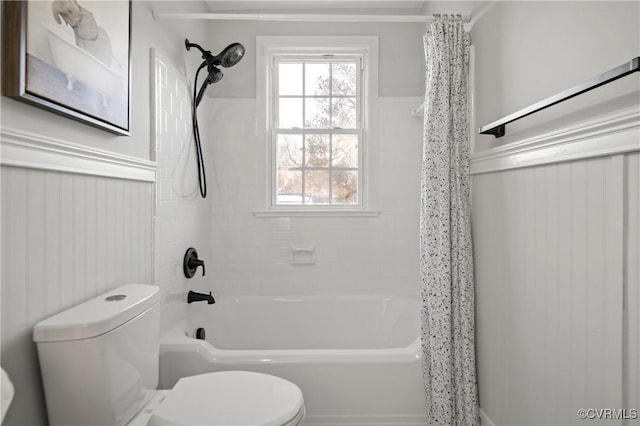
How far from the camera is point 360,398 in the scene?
1885 millimetres

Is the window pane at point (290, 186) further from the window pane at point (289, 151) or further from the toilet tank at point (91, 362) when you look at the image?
the toilet tank at point (91, 362)

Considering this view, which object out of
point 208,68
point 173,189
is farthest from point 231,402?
point 208,68

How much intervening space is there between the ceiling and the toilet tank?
94.4 inches

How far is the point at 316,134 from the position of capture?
3.01 metres

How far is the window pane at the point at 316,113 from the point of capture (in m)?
3.02

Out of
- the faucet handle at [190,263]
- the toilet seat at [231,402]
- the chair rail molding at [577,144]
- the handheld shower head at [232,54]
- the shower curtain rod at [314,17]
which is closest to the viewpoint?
the chair rail molding at [577,144]

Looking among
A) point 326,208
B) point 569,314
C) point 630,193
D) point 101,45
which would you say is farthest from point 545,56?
point 326,208

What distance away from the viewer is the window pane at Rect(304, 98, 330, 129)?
3016mm

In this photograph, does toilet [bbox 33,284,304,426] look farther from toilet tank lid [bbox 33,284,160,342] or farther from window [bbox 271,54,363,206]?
window [bbox 271,54,363,206]

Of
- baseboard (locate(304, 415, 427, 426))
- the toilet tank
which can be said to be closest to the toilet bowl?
the toilet tank

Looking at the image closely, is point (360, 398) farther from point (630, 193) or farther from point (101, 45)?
point (101, 45)

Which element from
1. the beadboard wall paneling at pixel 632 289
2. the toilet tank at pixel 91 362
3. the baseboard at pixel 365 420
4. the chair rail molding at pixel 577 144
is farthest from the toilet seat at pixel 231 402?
the chair rail molding at pixel 577 144

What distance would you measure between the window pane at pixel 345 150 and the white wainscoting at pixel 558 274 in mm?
1233

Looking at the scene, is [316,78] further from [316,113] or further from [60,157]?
[60,157]
